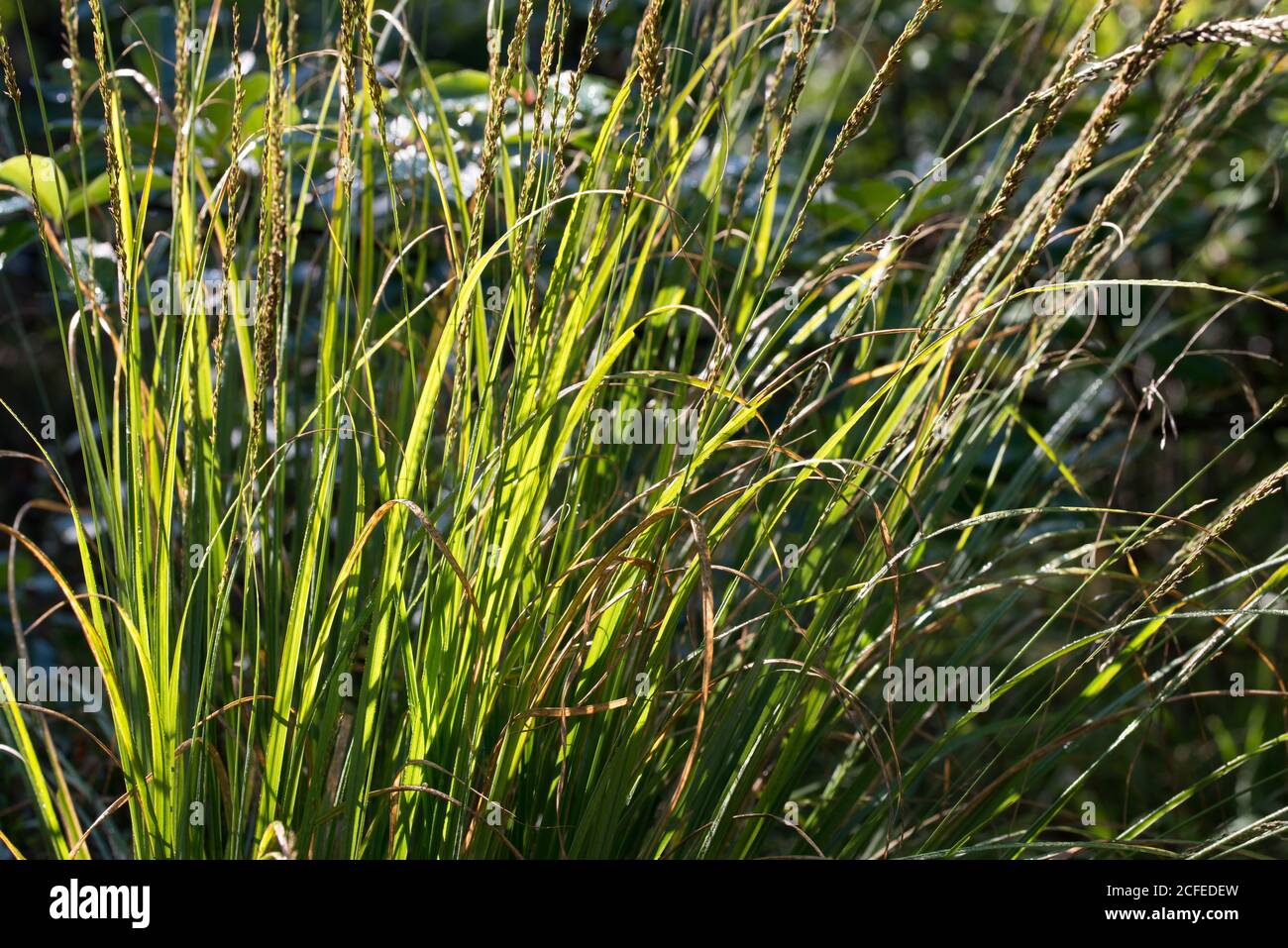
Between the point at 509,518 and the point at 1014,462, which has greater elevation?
the point at 509,518

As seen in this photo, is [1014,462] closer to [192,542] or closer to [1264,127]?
[192,542]

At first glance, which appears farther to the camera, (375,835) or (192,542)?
(192,542)

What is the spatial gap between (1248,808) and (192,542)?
6.90 feet

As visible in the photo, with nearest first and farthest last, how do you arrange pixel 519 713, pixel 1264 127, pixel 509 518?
1. pixel 519 713
2. pixel 509 518
3. pixel 1264 127

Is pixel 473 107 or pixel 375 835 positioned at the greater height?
pixel 473 107

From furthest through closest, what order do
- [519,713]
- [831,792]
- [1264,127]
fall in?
[1264,127] < [831,792] < [519,713]

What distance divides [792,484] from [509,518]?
0.26 metres

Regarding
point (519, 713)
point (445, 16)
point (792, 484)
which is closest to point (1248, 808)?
point (792, 484)

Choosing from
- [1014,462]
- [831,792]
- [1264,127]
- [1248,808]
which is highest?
[1264,127]

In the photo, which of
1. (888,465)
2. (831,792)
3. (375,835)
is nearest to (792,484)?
(888,465)

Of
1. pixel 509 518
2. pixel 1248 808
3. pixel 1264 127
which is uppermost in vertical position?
pixel 1264 127

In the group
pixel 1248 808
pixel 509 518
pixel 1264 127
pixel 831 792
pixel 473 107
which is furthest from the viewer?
pixel 1264 127

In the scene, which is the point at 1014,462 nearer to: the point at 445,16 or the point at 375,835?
the point at 375,835
